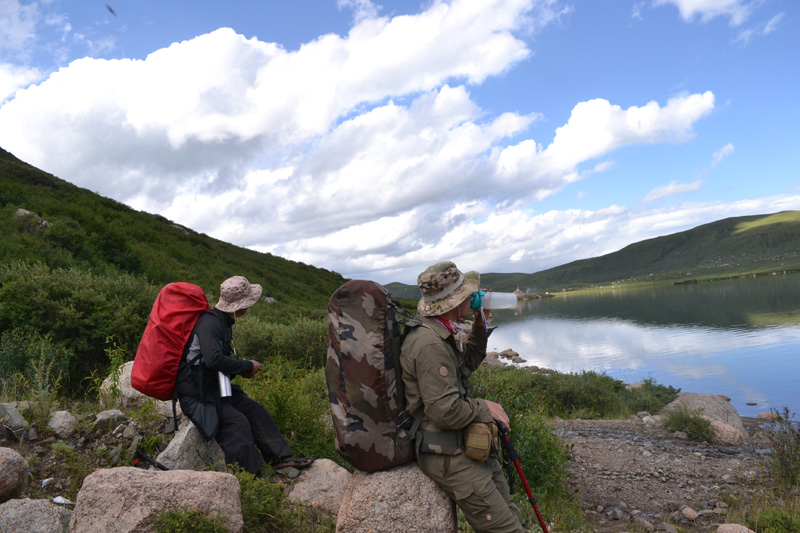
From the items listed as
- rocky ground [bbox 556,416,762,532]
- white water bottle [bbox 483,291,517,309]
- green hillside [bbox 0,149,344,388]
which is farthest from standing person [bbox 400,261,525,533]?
green hillside [bbox 0,149,344,388]

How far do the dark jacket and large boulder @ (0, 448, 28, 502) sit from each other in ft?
4.76

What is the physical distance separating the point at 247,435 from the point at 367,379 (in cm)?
242

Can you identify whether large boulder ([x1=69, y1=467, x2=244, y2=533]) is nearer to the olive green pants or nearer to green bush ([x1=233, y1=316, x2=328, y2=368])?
the olive green pants

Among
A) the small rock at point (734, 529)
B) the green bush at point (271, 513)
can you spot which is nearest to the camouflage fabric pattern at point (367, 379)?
the green bush at point (271, 513)

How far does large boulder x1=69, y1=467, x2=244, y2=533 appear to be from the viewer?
3510 millimetres

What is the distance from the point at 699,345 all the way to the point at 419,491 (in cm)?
3508

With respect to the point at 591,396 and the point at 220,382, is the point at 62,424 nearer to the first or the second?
the point at 220,382

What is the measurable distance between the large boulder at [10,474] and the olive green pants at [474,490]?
379 centimetres

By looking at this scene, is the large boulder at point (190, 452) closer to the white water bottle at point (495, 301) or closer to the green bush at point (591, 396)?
the white water bottle at point (495, 301)

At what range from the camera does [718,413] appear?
14.3 meters

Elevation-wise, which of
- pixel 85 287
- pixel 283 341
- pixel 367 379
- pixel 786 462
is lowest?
pixel 786 462

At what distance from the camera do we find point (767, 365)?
23.2m

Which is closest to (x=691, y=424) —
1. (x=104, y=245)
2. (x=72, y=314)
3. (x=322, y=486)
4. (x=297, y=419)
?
(x=297, y=419)

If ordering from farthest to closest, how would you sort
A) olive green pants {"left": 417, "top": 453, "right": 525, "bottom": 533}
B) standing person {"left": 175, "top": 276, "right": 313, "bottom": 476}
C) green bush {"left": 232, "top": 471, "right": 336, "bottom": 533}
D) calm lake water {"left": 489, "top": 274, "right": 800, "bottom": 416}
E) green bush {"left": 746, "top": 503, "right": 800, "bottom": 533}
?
calm lake water {"left": 489, "top": 274, "right": 800, "bottom": 416} < green bush {"left": 746, "top": 503, "right": 800, "bottom": 533} < standing person {"left": 175, "top": 276, "right": 313, "bottom": 476} < green bush {"left": 232, "top": 471, "right": 336, "bottom": 533} < olive green pants {"left": 417, "top": 453, "right": 525, "bottom": 533}
